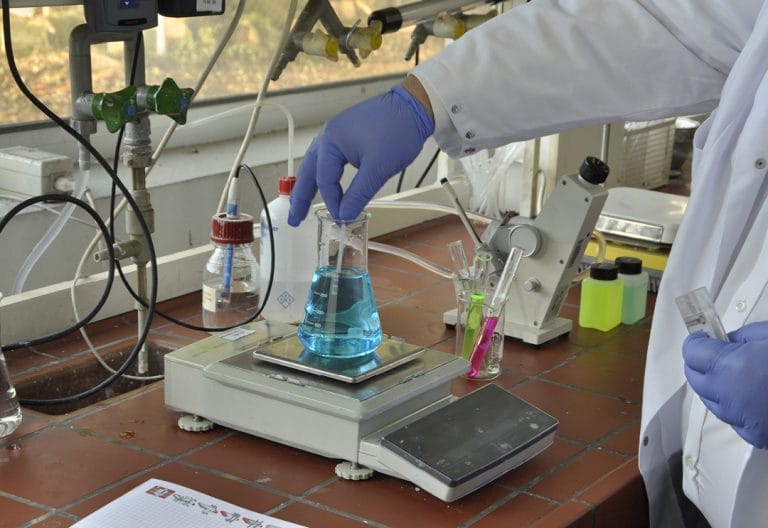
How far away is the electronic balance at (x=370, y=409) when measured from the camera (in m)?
1.26

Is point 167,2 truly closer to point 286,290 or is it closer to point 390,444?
point 286,290

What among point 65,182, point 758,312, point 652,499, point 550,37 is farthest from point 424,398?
point 65,182

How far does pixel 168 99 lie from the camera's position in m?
1.34

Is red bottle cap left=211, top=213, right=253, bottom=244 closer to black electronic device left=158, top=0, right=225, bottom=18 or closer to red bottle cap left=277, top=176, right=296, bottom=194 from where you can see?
red bottle cap left=277, top=176, right=296, bottom=194

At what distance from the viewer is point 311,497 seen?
4.09 ft

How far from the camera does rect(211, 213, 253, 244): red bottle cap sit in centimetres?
162

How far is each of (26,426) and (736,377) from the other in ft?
2.99

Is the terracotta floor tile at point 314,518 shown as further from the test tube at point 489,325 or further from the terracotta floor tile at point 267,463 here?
the test tube at point 489,325

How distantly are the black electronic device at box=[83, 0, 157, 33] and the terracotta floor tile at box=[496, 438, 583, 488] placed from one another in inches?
29.9

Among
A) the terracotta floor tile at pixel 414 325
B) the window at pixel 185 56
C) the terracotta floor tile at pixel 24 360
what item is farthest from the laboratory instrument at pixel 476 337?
the window at pixel 185 56

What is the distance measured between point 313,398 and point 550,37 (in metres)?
0.66

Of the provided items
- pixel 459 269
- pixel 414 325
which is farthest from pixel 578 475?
pixel 414 325

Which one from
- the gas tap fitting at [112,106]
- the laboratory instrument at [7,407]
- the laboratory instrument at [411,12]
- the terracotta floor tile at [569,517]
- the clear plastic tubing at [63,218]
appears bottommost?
the terracotta floor tile at [569,517]

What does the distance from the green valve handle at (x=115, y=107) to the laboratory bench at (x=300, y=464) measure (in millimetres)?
408
